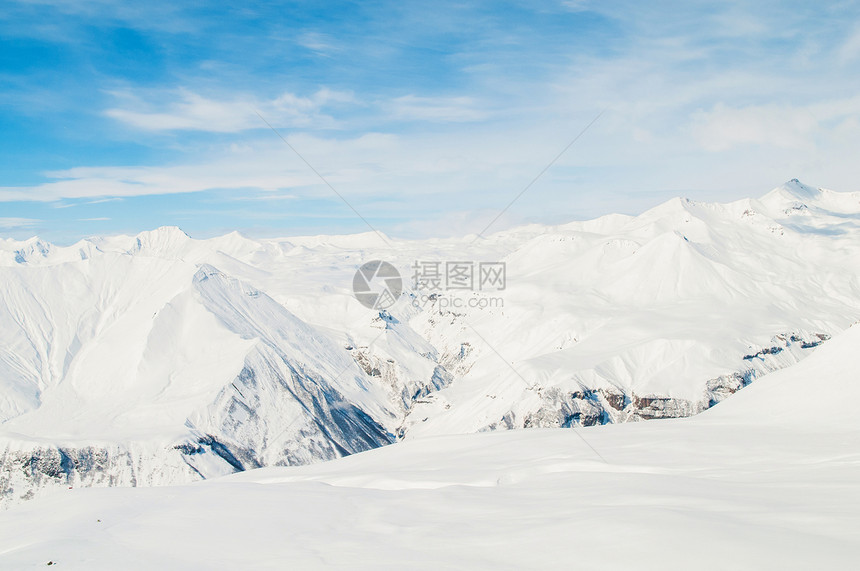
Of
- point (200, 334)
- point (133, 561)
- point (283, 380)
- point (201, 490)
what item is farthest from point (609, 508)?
point (200, 334)

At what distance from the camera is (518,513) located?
19.2 m

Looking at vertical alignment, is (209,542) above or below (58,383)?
above

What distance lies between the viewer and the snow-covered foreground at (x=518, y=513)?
1365 centimetres

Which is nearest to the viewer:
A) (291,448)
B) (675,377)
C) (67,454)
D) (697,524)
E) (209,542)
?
(697,524)

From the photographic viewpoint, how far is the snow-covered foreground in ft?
44.8

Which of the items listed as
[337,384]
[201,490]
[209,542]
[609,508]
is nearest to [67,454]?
[337,384]

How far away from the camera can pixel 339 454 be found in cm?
13425

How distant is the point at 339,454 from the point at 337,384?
41.1m

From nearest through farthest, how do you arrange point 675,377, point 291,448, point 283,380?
point 291,448, point 283,380, point 675,377

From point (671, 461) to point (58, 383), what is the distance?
A: 195699mm

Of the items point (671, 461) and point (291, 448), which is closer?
point (671, 461)

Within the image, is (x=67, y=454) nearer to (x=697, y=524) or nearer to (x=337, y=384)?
(x=337, y=384)

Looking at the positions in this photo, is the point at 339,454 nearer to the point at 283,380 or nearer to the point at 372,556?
the point at 283,380

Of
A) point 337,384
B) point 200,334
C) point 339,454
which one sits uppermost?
point 200,334
